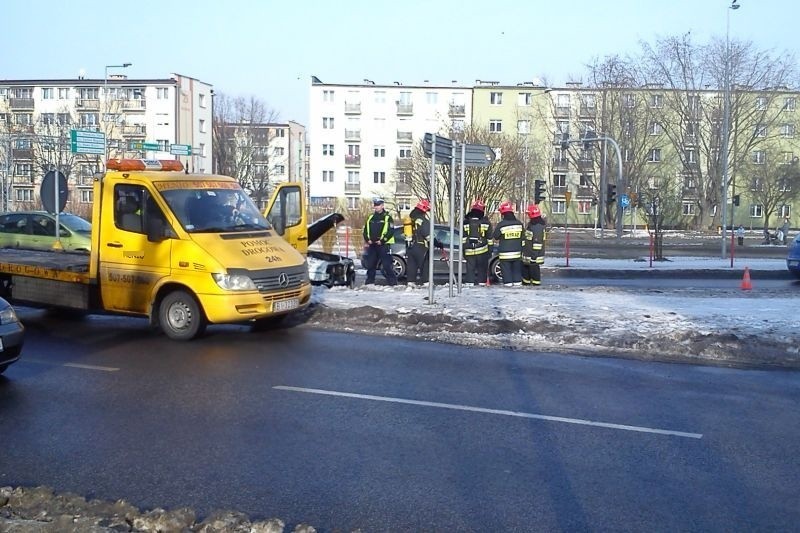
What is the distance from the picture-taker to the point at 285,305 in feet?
36.2

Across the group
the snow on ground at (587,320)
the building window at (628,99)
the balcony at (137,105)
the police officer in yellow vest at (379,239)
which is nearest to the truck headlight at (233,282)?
the snow on ground at (587,320)

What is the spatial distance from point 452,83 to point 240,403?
79334 mm

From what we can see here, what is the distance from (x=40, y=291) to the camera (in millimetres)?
11977

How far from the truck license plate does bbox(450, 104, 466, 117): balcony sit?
243ft

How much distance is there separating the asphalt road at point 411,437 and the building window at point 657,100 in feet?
199

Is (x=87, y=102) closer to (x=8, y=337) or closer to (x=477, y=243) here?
(x=477, y=243)

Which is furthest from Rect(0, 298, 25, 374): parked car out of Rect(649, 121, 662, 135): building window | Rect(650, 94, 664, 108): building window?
Rect(649, 121, 662, 135): building window

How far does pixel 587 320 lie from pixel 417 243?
20.1 ft

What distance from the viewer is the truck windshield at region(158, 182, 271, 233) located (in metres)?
11.0

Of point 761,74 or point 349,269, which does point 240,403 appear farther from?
point 761,74

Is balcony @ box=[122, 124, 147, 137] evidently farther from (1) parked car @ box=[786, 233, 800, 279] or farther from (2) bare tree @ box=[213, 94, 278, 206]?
(1) parked car @ box=[786, 233, 800, 279]

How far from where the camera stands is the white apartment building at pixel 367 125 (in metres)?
83.6

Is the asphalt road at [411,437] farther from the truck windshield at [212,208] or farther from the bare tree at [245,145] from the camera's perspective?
the bare tree at [245,145]

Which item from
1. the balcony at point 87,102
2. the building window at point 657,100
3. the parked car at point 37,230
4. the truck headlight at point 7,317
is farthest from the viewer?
the balcony at point 87,102
